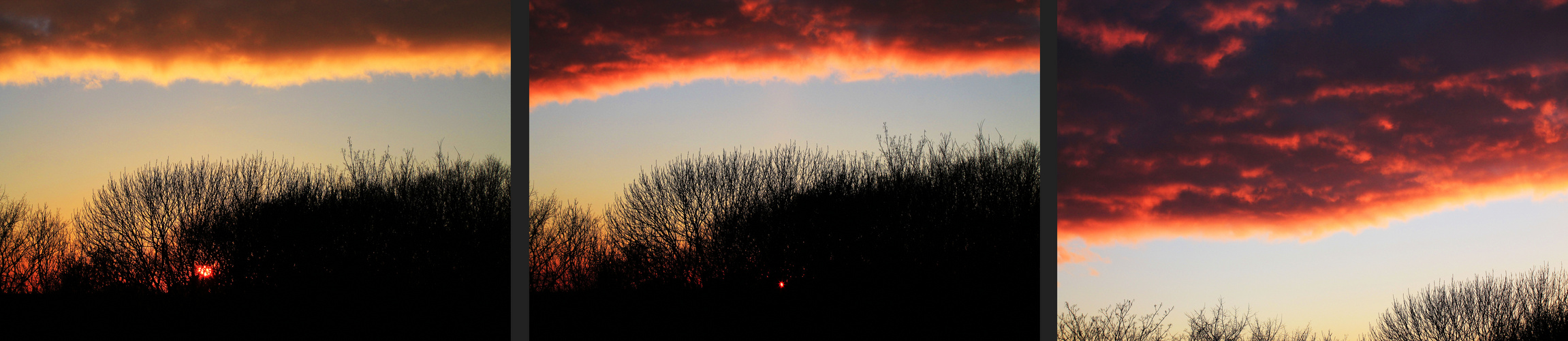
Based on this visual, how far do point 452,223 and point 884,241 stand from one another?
174cm

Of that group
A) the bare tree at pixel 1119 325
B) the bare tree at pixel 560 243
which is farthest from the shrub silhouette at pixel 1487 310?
the bare tree at pixel 560 243

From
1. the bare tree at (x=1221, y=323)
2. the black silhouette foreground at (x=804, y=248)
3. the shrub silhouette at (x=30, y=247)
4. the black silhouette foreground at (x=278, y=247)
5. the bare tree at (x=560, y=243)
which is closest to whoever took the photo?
the shrub silhouette at (x=30, y=247)

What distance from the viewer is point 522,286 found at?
287 cm

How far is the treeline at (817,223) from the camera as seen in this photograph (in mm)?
3430

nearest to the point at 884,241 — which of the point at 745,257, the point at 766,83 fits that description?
the point at 745,257

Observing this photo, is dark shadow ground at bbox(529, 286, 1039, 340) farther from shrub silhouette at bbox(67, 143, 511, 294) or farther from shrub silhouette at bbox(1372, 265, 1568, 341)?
shrub silhouette at bbox(1372, 265, 1568, 341)

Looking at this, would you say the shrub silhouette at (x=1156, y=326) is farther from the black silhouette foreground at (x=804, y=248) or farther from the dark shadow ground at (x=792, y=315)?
the black silhouette foreground at (x=804, y=248)

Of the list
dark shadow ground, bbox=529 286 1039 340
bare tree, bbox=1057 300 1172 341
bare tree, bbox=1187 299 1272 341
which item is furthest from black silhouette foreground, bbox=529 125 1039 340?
bare tree, bbox=1187 299 1272 341

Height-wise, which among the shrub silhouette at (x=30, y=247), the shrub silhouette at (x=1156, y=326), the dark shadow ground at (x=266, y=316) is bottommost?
the shrub silhouette at (x=1156, y=326)

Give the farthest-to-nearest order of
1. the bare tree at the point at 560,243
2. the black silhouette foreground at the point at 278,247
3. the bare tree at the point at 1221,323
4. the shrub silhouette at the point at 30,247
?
the bare tree at the point at 1221,323 → the bare tree at the point at 560,243 → the black silhouette foreground at the point at 278,247 → the shrub silhouette at the point at 30,247

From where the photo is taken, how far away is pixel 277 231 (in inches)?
131

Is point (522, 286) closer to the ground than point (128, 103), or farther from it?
closer to the ground

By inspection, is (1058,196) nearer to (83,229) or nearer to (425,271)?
(425,271)

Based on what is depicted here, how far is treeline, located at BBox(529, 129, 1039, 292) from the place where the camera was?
11.3 feet
